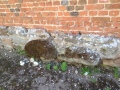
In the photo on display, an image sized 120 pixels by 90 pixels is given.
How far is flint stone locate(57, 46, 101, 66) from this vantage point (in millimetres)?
2629

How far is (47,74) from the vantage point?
280 cm

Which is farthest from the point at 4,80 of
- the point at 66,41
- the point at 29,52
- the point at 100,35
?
the point at 100,35

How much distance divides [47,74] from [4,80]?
28.5 inches

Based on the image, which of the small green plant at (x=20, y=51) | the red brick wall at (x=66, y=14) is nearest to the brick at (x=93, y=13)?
the red brick wall at (x=66, y=14)

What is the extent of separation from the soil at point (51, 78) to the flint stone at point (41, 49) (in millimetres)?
120

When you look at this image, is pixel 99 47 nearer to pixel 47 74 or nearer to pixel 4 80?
pixel 47 74

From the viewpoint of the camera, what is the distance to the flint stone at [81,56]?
2.63 meters

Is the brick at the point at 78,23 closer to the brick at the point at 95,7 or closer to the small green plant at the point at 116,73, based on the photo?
the brick at the point at 95,7

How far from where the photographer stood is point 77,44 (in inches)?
107

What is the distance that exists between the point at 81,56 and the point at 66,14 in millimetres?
709

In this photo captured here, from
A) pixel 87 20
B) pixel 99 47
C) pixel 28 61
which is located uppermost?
pixel 87 20

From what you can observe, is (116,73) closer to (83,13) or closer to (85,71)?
(85,71)

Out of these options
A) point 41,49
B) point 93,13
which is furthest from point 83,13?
point 41,49

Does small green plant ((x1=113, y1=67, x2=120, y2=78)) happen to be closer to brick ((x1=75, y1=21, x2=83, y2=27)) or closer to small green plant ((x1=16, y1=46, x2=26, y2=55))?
brick ((x1=75, y1=21, x2=83, y2=27))
